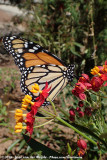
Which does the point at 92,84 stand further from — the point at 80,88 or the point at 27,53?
the point at 27,53

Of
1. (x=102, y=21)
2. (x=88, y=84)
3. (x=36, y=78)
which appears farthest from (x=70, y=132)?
(x=102, y=21)

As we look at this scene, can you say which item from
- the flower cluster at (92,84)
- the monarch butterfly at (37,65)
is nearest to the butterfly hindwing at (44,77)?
the monarch butterfly at (37,65)

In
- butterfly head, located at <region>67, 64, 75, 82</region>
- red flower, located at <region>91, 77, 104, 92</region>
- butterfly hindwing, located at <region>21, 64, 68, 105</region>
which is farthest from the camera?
butterfly hindwing, located at <region>21, 64, 68, 105</region>

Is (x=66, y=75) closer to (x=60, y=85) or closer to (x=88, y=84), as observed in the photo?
(x=60, y=85)

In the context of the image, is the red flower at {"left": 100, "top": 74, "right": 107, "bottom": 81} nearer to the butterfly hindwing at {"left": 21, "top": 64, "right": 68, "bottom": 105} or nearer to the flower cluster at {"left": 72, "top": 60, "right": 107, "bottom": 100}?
the flower cluster at {"left": 72, "top": 60, "right": 107, "bottom": 100}

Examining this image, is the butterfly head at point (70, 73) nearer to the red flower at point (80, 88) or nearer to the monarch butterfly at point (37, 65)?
the monarch butterfly at point (37, 65)

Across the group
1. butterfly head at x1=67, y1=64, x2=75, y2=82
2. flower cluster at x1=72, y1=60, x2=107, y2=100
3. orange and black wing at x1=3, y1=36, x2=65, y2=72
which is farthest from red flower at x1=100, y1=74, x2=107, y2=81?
orange and black wing at x1=3, y1=36, x2=65, y2=72

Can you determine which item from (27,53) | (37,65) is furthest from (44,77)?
(27,53)
